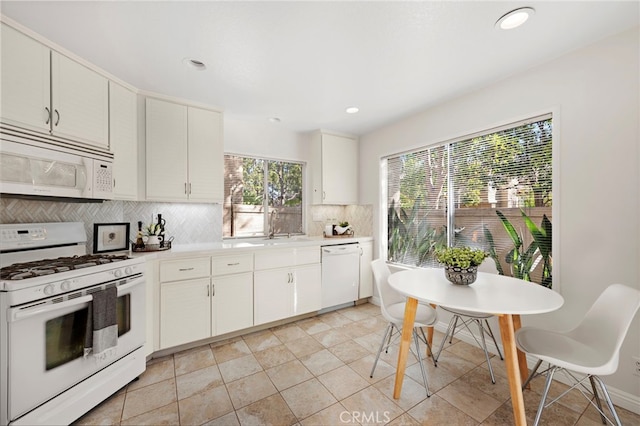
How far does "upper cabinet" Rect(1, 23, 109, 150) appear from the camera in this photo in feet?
5.47

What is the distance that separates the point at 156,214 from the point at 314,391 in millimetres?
2328

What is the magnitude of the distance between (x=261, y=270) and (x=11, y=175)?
1.94 metres

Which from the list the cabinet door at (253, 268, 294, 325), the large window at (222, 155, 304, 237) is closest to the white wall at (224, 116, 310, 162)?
the large window at (222, 155, 304, 237)

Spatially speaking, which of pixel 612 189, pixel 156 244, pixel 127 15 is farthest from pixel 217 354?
pixel 612 189

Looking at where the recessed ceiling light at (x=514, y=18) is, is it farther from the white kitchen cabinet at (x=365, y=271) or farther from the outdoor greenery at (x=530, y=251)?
the white kitchen cabinet at (x=365, y=271)

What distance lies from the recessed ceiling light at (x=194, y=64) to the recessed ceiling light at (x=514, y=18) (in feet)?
6.93

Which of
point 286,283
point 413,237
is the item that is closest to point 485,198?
point 413,237

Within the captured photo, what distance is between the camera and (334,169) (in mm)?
3859

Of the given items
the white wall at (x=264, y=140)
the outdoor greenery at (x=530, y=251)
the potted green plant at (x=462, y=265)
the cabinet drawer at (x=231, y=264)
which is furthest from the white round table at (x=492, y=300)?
the white wall at (x=264, y=140)

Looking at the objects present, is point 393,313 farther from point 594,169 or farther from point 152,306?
point 152,306

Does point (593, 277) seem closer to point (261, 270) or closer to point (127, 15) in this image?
point (261, 270)

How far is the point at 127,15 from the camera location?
5.18 ft

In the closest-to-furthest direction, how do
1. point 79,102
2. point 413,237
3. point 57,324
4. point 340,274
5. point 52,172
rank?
point 57,324, point 52,172, point 79,102, point 413,237, point 340,274

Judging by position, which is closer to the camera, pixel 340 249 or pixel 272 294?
pixel 272 294
